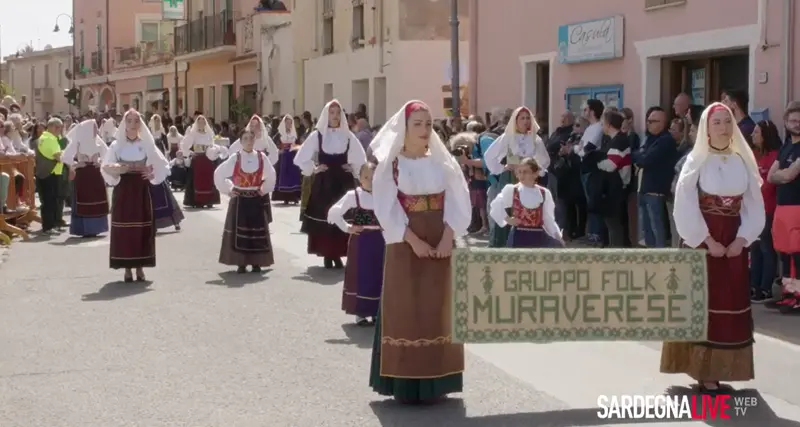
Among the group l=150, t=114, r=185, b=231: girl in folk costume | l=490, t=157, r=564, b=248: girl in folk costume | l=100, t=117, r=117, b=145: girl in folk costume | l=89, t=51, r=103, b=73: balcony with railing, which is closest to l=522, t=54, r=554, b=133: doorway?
l=150, t=114, r=185, b=231: girl in folk costume

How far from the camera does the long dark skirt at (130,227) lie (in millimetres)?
13984

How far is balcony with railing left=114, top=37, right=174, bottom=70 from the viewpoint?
5331cm

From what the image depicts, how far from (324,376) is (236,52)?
114 feet

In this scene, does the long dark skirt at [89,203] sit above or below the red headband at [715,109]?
below

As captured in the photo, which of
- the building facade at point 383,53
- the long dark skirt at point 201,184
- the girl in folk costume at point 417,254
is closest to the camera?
the girl in folk costume at point 417,254

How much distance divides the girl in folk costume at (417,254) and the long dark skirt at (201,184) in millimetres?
17317

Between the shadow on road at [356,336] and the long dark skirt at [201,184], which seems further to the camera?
the long dark skirt at [201,184]

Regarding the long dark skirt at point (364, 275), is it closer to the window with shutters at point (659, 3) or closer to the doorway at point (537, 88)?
the window with shutters at point (659, 3)

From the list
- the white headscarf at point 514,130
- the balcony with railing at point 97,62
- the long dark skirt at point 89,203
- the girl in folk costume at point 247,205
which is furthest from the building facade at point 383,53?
the balcony with railing at point 97,62

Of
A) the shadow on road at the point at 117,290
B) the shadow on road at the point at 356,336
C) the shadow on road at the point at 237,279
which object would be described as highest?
the shadow on road at the point at 237,279

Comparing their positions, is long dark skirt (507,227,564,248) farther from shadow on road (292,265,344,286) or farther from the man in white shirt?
the man in white shirt

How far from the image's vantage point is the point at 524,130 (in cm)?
1457

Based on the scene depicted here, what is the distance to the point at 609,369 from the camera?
9.05 m

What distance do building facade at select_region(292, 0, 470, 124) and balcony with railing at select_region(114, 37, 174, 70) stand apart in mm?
18330
